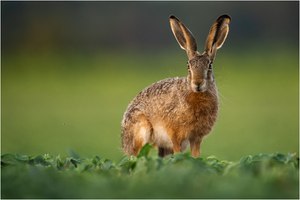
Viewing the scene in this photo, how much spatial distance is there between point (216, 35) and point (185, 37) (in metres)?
0.31

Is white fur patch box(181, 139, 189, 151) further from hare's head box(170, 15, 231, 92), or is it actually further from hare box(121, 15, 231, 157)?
hare's head box(170, 15, 231, 92)

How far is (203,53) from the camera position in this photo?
8305 millimetres

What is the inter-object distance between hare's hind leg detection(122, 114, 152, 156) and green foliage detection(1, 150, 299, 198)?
2.17 meters

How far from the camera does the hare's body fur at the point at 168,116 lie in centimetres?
848

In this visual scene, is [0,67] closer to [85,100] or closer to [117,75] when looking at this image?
[117,75]

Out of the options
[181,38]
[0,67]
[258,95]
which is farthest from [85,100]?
[181,38]

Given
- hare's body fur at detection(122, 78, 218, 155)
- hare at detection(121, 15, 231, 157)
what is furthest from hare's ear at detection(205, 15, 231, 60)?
hare's body fur at detection(122, 78, 218, 155)

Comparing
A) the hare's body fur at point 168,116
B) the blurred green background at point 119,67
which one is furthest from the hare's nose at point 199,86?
the blurred green background at point 119,67

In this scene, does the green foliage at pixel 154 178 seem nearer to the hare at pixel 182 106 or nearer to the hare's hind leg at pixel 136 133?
the hare at pixel 182 106

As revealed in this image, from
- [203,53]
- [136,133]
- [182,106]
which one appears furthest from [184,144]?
[203,53]

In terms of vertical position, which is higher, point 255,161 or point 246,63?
point 246,63

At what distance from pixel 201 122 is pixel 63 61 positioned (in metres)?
32.4

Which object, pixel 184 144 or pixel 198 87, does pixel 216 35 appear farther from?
pixel 184 144

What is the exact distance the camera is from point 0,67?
1484 inches
